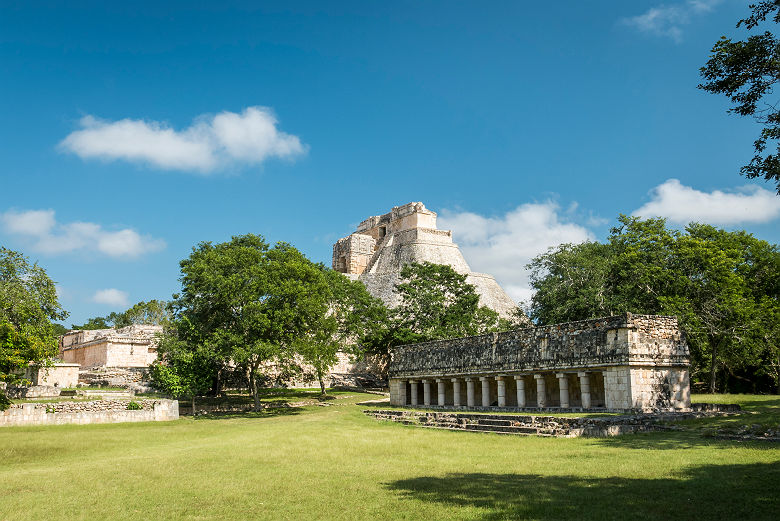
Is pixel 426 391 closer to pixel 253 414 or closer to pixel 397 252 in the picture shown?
pixel 253 414

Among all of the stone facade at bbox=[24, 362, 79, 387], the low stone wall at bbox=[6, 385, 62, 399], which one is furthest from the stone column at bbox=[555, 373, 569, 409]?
the stone facade at bbox=[24, 362, 79, 387]

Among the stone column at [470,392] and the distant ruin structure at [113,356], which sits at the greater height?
the distant ruin structure at [113,356]

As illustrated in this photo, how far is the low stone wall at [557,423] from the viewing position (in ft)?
52.6

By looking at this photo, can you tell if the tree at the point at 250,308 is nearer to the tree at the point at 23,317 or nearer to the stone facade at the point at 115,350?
the tree at the point at 23,317

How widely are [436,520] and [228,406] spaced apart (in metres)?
28.1

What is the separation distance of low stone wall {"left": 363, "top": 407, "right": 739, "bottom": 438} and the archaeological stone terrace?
6.82 feet

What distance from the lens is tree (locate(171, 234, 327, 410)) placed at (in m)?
30.6

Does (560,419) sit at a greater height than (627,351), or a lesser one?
lesser

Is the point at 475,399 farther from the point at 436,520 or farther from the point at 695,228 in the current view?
the point at 436,520

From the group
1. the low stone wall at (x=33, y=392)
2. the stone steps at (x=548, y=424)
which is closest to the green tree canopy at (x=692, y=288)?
the stone steps at (x=548, y=424)

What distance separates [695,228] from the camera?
123 feet

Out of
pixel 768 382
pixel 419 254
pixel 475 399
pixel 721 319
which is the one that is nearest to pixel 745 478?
pixel 475 399

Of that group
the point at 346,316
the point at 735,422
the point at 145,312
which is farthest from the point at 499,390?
the point at 145,312

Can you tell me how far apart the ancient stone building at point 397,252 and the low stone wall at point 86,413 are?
3249cm
